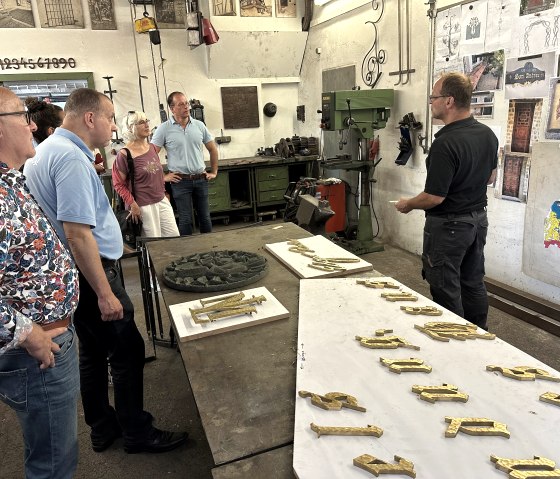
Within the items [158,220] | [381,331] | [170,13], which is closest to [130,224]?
[158,220]

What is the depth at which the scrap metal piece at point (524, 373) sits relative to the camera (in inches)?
41.0

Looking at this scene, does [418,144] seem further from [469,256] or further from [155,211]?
[155,211]

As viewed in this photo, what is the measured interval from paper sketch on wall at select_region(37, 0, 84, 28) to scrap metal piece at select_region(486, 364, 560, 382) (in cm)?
550

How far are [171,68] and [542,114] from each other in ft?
13.9

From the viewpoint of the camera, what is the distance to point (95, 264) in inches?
57.8

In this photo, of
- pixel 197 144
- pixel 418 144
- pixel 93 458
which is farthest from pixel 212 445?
pixel 418 144

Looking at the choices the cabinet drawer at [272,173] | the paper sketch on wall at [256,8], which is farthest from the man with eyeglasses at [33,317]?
the paper sketch on wall at [256,8]

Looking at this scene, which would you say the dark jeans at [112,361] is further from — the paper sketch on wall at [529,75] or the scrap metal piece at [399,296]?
the paper sketch on wall at [529,75]

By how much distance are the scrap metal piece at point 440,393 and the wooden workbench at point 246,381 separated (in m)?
0.30

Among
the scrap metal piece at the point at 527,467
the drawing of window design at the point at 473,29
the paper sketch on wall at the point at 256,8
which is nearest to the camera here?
the scrap metal piece at the point at 527,467

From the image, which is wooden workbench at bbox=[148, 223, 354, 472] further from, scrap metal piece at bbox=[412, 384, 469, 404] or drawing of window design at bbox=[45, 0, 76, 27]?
drawing of window design at bbox=[45, 0, 76, 27]

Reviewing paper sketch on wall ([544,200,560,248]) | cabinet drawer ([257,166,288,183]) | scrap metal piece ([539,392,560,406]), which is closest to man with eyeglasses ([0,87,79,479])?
scrap metal piece ([539,392,560,406])

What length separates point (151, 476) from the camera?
5.78 feet

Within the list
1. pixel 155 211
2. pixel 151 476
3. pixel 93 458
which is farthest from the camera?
pixel 155 211
